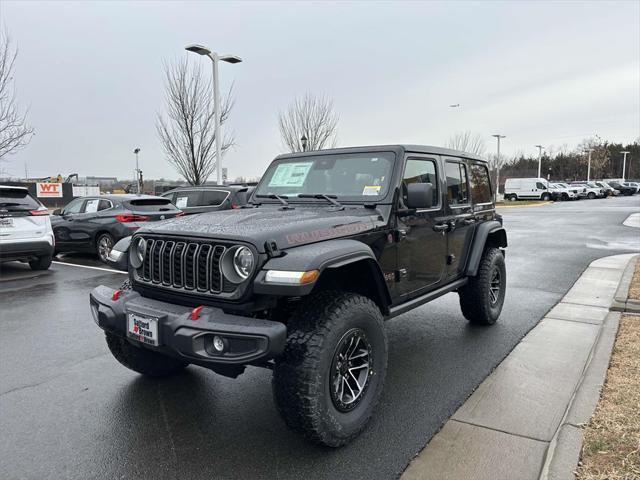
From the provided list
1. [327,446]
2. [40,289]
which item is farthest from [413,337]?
[40,289]

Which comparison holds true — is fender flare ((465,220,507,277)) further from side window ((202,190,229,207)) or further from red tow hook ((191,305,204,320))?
side window ((202,190,229,207))

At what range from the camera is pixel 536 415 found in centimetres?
331

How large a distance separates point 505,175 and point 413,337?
7239 cm

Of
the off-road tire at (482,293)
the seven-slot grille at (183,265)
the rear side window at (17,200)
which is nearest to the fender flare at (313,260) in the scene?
the seven-slot grille at (183,265)

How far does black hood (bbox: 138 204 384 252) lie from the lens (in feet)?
9.29

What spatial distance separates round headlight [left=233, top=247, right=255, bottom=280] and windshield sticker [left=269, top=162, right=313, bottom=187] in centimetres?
160

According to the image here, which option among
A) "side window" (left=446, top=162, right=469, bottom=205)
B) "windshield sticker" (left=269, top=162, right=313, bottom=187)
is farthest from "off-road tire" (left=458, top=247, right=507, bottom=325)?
"windshield sticker" (left=269, top=162, right=313, bottom=187)

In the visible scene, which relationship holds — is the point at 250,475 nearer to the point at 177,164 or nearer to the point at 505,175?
the point at 177,164

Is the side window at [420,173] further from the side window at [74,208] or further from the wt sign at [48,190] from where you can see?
the wt sign at [48,190]

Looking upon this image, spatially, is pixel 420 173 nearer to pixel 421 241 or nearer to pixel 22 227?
pixel 421 241

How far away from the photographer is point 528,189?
43.0 meters

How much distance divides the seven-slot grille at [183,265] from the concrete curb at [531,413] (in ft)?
5.36

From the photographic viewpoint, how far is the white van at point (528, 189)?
42.4m

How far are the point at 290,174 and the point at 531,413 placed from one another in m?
2.82
